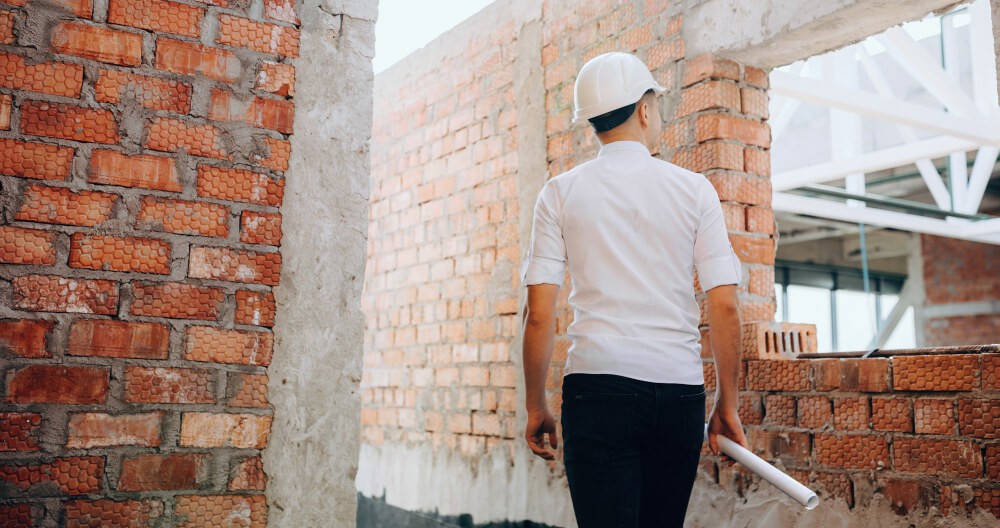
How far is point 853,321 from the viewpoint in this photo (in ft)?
42.4

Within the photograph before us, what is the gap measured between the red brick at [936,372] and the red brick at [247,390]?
1604 mm

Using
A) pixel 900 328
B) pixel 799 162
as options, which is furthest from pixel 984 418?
pixel 900 328

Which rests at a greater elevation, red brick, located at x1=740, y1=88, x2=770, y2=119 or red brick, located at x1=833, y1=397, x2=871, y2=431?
red brick, located at x1=740, y1=88, x2=770, y2=119

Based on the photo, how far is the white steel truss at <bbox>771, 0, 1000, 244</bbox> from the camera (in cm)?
406

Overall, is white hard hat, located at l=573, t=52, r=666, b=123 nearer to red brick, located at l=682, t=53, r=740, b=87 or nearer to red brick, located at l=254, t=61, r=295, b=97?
red brick, located at l=254, t=61, r=295, b=97

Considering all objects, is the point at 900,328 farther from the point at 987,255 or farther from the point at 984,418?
the point at 984,418

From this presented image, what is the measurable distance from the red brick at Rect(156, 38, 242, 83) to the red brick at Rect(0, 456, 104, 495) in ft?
2.97

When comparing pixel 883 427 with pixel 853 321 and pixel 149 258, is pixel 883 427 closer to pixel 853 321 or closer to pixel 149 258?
pixel 149 258

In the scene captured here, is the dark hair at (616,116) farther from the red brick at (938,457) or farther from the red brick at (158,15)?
the red brick at (938,457)

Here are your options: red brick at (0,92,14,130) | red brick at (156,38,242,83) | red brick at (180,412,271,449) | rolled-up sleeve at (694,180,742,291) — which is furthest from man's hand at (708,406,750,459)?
red brick at (0,92,14,130)

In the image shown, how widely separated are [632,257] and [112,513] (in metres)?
1.25

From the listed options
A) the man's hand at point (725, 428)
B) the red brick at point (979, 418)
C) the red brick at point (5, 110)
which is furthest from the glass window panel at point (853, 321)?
the red brick at point (5, 110)

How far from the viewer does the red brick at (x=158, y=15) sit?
1.92 metres

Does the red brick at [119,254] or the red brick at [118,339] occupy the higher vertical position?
the red brick at [119,254]
